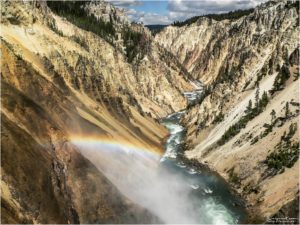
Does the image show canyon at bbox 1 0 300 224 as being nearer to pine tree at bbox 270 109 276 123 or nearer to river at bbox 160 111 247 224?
pine tree at bbox 270 109 276 123

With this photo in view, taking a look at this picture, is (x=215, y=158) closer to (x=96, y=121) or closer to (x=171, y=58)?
(x=96, y=121)

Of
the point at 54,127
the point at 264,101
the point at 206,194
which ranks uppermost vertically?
the point at 54,127

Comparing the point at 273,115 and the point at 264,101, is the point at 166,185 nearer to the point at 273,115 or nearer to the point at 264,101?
the point at 273,115

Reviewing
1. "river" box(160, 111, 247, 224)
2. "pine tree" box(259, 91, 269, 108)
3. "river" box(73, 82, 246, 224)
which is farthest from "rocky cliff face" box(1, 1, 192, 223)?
"pine tree" box(259, 91, 269, 108)

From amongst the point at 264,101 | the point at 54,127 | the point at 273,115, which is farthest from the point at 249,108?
the point at 54,127

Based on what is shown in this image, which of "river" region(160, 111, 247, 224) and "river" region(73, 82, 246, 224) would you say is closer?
"river" region(73, 82, 246, 224)

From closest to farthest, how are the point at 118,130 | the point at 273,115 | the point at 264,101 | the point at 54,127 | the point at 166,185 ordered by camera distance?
the point at 54,127 < the point at 166,185 < the point at 118,130 < the point at 273,115 < the point at 264,101

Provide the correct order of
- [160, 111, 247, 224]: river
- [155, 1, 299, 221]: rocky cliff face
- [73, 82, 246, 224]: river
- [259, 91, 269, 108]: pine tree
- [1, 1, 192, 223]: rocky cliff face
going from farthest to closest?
[259, 91, 269, 108]: pine tree
[155, 1, 299, 221]: rocky cliff face
[160, 111, 247, 224]: river
[73, 82, 246, 224]: river
[1, 1, 192, 223]: rocky cliff face
